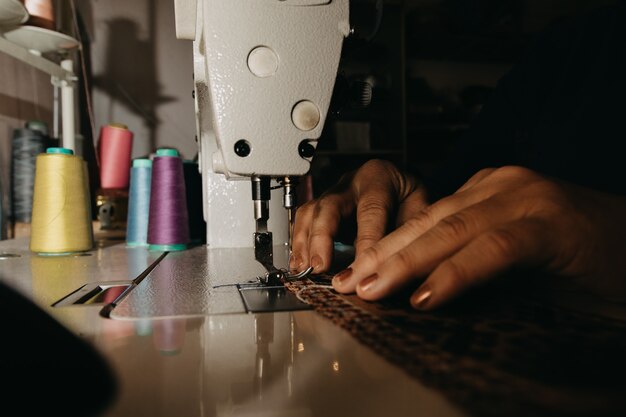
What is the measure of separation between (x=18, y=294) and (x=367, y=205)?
0.48 metres

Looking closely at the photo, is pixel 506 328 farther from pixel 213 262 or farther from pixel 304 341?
pixel 213 262

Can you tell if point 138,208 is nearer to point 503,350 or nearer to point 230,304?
point 230,304

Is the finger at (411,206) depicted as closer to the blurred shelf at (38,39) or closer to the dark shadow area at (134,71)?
the blurred shelf at (38,39)

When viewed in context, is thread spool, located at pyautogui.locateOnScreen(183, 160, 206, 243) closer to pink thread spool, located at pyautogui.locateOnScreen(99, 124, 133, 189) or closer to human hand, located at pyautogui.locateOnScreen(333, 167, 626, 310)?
pink thread spool, located at pyautogui.locateOnScreen(99, 124, 133, 189)

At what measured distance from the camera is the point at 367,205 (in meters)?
0.68

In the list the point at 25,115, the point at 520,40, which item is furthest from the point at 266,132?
the point at 520,40

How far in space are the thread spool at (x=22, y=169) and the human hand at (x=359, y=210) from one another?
106 cm

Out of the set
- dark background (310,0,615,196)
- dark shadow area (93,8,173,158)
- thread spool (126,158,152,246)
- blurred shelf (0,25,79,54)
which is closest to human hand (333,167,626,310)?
thread spool (126,158,152,246)

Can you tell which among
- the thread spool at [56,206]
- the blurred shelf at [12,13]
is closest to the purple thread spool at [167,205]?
the thread spool at [56,206]

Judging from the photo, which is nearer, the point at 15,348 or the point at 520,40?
the point at 15,348

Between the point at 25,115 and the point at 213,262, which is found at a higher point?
the point at 25,115

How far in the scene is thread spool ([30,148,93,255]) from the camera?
0.93 m

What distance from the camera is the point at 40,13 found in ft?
4.35

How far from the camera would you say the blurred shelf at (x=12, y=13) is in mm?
1101
